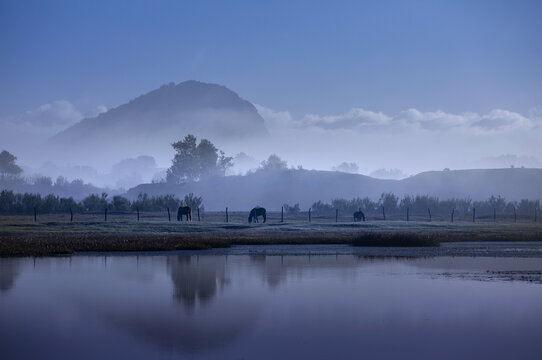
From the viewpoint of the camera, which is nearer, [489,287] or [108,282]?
[489,287]

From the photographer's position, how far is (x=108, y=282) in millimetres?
23328

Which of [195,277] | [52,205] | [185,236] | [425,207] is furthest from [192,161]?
[195,277]

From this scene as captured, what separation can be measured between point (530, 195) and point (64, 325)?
160 meters

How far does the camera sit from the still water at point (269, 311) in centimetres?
1315

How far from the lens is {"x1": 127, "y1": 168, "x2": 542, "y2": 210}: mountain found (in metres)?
161

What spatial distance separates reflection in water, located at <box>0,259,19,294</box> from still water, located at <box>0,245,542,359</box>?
0.24 ft

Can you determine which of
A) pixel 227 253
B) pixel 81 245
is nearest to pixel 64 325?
pixel 227 253

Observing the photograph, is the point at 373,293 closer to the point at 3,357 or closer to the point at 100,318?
the point at 100,318

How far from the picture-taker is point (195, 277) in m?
24.6

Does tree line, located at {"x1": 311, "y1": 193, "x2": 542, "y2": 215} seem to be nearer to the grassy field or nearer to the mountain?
the grassy field

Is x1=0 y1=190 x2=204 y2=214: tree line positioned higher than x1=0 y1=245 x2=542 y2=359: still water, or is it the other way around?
x1=0 y1=190 x2=204 y2=214: tree line

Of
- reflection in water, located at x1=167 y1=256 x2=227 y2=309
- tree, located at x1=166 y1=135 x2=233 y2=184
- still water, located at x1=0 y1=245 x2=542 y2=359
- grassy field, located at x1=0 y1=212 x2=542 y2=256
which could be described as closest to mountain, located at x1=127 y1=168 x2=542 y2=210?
tree, located at x1=166 y1=135 x2=233 y2=184

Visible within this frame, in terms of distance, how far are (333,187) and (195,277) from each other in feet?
495

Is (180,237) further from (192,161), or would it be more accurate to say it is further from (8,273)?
(192,161)
